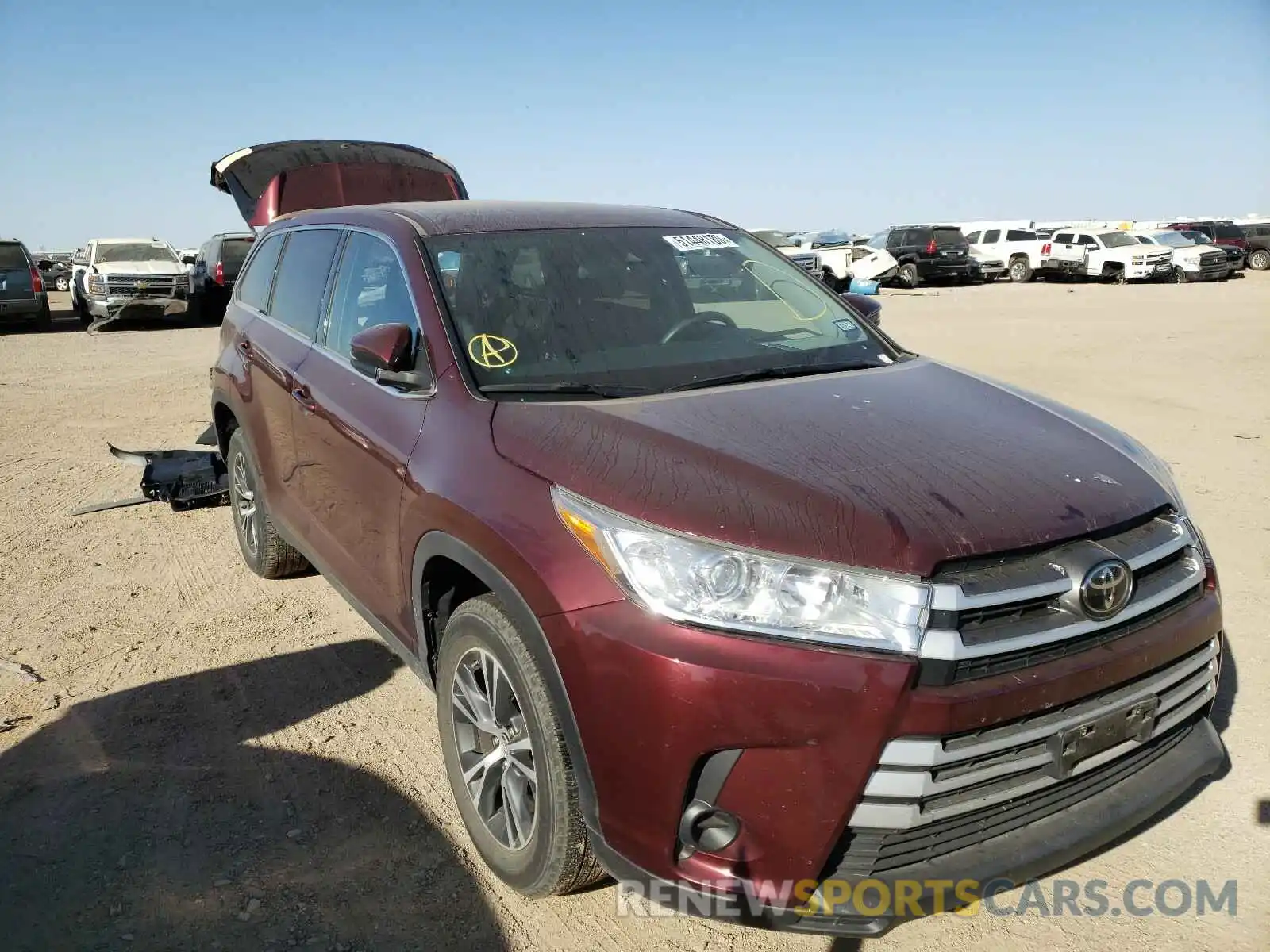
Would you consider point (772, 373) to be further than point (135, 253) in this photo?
No

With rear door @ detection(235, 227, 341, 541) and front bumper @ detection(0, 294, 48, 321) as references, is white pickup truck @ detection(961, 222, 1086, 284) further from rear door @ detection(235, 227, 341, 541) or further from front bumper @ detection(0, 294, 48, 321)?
rear door @ detection(235, 227, 341, 541)

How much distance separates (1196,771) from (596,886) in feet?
5.27

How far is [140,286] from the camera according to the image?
1939cm

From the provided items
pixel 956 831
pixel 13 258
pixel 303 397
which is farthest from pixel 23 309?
pixel 956 831

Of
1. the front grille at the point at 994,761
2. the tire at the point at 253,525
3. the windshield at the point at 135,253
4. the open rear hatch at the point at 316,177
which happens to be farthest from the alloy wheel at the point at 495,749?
the windshield at the point at 135,253

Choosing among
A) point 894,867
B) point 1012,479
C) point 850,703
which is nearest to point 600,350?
point 1012,479

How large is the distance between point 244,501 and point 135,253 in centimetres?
1813

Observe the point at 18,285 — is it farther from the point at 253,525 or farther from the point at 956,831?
the point at 956,831

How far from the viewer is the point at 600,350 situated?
10.5 ft

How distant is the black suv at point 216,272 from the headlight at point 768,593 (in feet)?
60.0

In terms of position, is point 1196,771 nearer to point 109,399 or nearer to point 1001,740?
point 1001,740

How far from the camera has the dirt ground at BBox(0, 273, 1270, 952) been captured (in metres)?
2.58

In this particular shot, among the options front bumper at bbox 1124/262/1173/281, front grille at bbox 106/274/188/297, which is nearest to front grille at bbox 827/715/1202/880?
front grille at bbox 106/274/188/297

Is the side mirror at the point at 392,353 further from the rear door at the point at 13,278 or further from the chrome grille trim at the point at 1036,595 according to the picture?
the rear door at the point at 13,278
